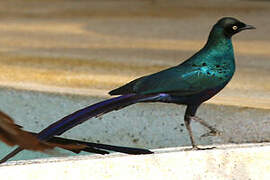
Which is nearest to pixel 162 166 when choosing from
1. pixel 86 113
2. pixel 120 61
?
pixel 86 113

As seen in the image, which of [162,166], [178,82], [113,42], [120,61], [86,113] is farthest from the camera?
[113,42]

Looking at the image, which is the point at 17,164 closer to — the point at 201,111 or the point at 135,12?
the point at 201,111

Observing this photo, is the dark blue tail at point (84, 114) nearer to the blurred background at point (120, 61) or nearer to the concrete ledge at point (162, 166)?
the concrete ledge at point (162, 166)

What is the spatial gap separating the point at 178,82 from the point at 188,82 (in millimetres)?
38

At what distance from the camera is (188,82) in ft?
9.40

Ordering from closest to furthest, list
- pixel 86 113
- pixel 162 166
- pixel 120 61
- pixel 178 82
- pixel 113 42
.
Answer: pixel 86 113
pixel 178 82
pixel 162 166
pixel 120 61
pixel 113 42

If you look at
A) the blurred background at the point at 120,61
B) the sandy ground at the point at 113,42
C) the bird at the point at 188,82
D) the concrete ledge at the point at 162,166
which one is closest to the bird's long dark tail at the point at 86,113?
the bird at the point at 188,82

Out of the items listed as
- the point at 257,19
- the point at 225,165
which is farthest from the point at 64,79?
the point at 257,19

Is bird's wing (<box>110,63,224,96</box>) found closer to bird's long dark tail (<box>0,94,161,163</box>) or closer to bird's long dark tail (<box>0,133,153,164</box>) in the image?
bird's long dark tail (<box>0,94,161,163</box>)

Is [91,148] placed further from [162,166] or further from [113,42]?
[113,42]

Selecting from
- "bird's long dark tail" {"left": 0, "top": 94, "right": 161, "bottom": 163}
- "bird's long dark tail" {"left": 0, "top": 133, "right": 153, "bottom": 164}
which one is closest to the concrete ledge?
"bird's long dark tail" {"left": 0, "top": 133, "right": 153, "bottom": 164}

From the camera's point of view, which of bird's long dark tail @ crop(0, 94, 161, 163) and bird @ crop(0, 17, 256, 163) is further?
bird @ crop(0, 17, 256, 163)

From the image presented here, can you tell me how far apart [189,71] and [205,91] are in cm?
9

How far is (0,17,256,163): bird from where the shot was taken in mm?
2775
